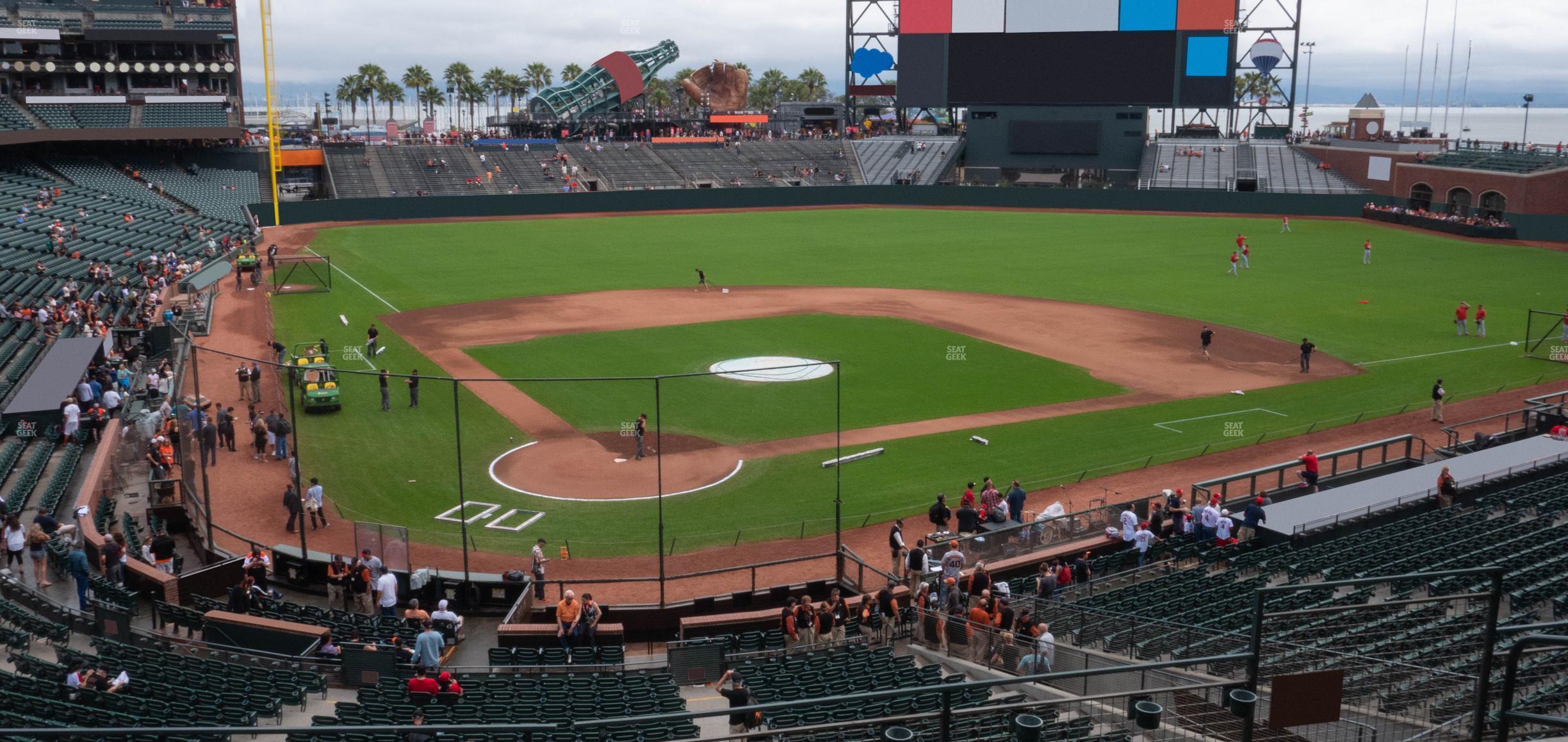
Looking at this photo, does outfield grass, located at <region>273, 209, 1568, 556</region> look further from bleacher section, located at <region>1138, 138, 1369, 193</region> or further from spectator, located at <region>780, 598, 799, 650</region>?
bleacher section, located at <region>1138, 138, 1369, 193</region>

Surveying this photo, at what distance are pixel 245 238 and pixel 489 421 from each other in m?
42.2

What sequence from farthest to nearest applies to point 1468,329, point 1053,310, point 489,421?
1. point 1053,310
2. point 1468,329
3. point 489,421

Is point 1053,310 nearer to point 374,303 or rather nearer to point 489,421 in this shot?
point 489,421

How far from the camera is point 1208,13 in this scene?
289 feet

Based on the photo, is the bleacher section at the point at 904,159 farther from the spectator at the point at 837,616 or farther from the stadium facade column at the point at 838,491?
the spectator at the point at 837,616

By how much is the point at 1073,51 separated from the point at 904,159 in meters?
17.7

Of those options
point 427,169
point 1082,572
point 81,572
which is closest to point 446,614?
point 81,572

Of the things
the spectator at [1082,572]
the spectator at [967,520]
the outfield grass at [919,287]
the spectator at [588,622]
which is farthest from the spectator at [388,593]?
the spectator at [1082,572]

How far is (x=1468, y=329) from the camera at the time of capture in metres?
45.1

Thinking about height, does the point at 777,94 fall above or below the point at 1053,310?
above

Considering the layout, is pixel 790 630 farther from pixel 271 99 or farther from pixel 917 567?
pixel 271 99

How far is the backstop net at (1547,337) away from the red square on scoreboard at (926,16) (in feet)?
183

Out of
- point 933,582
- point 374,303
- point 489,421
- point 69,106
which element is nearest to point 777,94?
point 69,106

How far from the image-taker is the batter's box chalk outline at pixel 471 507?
81.6ft
